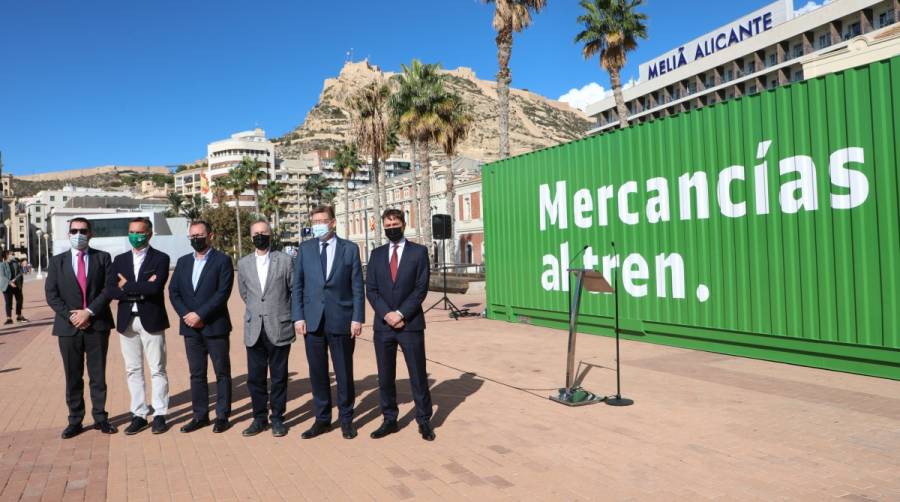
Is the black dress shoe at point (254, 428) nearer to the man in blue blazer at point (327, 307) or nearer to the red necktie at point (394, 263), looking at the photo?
the man in blue blazer at point (327, 307)

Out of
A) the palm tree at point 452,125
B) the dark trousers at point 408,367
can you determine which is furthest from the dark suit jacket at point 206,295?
the palm tree at point 452,125

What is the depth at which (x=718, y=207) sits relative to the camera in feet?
30.1

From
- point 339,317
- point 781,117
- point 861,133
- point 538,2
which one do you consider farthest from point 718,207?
point 538,2

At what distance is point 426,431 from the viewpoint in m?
5.57

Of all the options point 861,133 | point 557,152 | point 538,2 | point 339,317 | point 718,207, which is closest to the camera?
point 339,317

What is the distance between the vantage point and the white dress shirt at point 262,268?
5.81 meters

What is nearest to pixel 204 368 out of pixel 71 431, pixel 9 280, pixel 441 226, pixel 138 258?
pixel 138 258

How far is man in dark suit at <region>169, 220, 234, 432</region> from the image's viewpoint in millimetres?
5867

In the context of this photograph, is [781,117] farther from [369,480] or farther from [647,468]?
[369,480]

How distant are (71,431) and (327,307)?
9.00 ft

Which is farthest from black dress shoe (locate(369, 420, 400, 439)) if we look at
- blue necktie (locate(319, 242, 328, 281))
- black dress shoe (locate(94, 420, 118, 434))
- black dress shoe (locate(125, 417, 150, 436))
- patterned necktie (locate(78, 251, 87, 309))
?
patterned necktie (locate(78, 251, 87, 309))

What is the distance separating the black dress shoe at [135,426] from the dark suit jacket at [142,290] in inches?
34.9

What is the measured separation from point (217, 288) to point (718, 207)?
23.1 ft

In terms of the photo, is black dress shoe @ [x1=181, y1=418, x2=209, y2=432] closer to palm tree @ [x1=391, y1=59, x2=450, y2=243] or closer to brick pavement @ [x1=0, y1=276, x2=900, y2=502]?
brick pavement @ [x1=0, y1=276, x2=900, y2=502]
